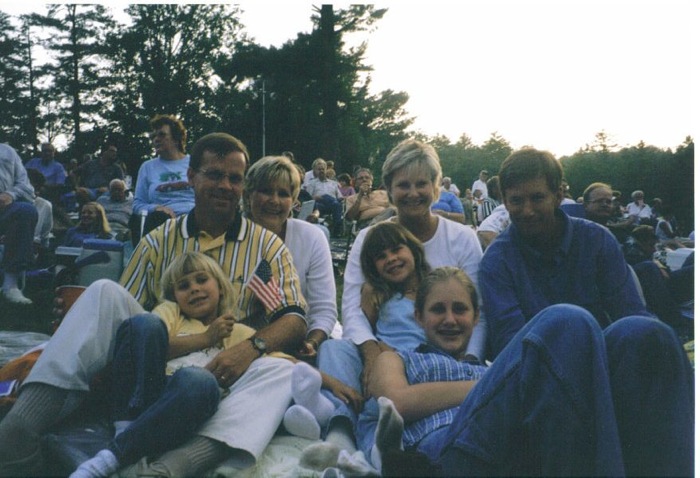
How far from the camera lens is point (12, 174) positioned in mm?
5027

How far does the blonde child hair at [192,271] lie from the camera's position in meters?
2.30

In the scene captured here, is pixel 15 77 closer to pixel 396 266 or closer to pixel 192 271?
pixel 192 271

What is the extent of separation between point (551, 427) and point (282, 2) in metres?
1.94

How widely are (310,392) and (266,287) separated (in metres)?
0.53

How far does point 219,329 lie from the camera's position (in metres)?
2.15

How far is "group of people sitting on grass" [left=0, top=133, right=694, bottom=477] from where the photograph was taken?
140 centimetres

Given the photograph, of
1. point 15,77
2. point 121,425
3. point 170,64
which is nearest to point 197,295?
point 121,425

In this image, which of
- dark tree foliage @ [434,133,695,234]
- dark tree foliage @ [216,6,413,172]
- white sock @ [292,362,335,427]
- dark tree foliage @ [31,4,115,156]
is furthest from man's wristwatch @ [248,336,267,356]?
dark tree foliage @ [31,4,115,156]

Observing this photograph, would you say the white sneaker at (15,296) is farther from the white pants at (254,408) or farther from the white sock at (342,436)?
the white sock at (342,436)

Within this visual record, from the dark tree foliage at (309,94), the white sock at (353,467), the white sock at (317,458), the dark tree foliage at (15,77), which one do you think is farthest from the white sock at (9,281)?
the white sock at (353,467)

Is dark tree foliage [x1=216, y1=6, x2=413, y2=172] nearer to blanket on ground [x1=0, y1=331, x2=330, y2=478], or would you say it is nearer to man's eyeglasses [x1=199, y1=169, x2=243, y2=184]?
man's eyeglasses [x1=199, y1=169, x2=243, y2=184]

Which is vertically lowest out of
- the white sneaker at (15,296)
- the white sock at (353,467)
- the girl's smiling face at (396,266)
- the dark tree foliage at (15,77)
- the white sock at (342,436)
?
the white sneaker at (15,296)

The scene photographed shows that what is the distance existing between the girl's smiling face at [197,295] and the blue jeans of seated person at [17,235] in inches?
130

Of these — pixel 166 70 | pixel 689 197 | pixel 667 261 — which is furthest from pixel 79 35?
pixel 667 261
